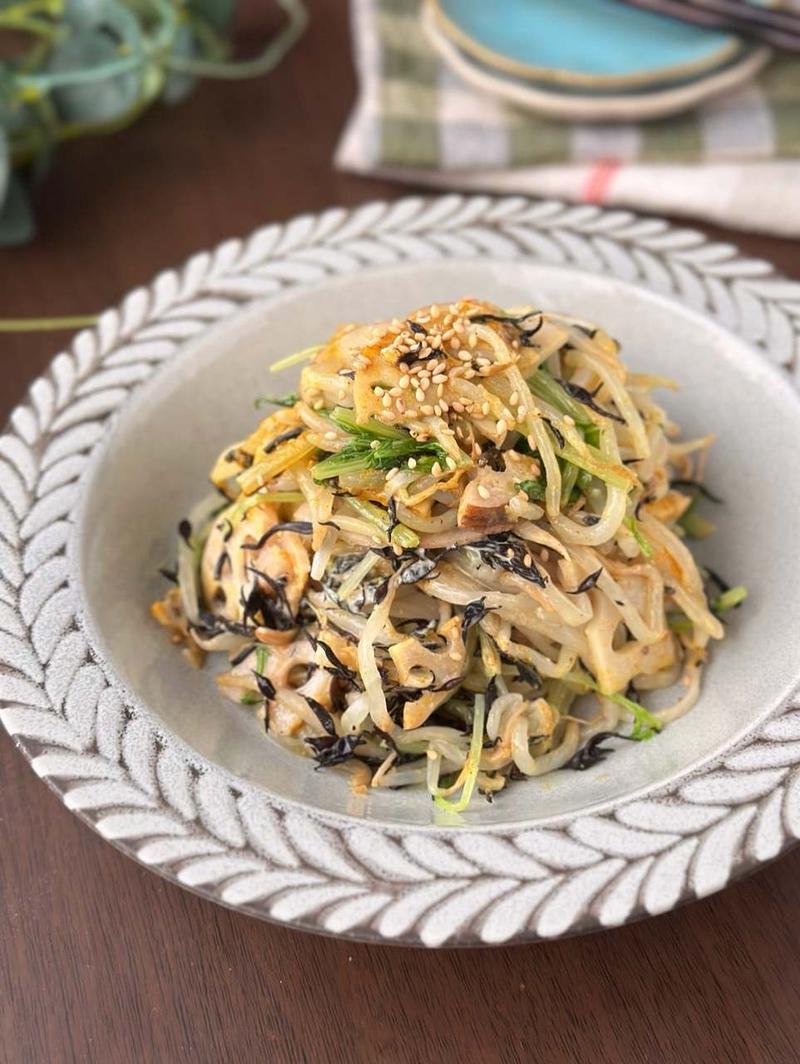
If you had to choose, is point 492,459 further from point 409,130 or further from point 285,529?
point 409,130

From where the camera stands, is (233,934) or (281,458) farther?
(281,458)

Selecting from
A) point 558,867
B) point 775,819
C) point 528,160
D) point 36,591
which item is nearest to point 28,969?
point 36,591

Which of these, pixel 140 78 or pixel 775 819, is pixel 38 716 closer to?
pixel 775 819

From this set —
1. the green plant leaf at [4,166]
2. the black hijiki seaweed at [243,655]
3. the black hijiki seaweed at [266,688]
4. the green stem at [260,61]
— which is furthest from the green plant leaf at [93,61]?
the black hijiki seaweed at [266,688]

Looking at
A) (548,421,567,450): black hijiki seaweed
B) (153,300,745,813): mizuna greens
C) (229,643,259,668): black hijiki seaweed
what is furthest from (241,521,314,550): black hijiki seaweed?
(548,421,567,450): black hijiki seaweed

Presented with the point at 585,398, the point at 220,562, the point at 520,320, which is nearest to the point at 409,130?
the point at 520,320

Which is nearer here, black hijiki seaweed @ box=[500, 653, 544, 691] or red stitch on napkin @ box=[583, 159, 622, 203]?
black hijiki seaweed @ box=[500, 653, 544, 691]

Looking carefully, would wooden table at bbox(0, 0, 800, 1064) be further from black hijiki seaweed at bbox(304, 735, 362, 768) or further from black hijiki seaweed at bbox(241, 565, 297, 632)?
black hijiki seaweed at bbox(241, 565, 297, 632)

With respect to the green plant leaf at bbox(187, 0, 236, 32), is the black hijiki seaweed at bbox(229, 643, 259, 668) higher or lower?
lower
